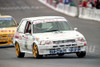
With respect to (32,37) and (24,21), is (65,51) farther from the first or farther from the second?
(24,21)

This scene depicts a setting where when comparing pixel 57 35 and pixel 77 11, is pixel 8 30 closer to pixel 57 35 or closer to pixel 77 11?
pixel 57 35

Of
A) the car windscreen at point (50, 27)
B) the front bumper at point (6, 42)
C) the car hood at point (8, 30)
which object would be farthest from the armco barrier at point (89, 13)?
the car windscreen at point (50, 27)

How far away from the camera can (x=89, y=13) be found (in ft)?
151

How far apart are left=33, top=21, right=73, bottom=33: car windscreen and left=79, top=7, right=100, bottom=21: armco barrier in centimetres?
2759

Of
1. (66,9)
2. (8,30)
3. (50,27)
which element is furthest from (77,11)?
(50,27)

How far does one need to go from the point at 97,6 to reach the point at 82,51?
1173 inches

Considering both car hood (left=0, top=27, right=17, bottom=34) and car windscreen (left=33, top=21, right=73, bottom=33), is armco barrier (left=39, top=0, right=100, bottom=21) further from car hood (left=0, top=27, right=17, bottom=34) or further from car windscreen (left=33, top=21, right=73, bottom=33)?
car windscreen (left=33, top=21, right=73, bottom=33)

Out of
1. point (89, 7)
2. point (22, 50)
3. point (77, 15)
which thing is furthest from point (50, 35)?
point (77, 15)

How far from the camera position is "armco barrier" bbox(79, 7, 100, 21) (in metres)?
42.7

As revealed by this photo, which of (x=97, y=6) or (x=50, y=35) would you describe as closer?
(x=50, y=35)

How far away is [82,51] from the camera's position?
541 inches

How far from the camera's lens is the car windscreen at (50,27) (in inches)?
566

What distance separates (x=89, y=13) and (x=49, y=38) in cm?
3263

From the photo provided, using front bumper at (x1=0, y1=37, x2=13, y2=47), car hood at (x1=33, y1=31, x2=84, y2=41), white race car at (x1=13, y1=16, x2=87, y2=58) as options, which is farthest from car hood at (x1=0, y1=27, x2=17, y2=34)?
car hood at (x1=33, y1=31, x2=84, y2=41)
